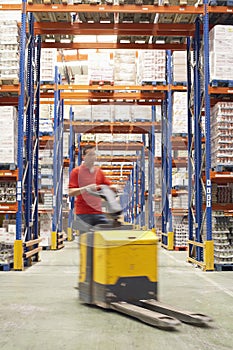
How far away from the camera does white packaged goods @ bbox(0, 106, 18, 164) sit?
781 cm

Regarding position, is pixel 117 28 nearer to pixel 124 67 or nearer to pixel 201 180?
pixel 201 180

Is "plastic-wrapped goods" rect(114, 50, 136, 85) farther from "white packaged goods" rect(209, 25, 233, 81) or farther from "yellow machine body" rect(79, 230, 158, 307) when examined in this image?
"yellow machine body" rect(79, 230, 158, 307)

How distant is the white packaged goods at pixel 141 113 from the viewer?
15021 millimetres

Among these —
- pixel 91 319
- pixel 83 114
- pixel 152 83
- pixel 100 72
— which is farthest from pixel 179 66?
pixel 91 319

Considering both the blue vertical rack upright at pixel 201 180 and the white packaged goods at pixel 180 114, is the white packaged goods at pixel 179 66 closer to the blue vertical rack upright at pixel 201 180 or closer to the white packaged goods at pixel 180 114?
the white packaged goods at pixel 180 114

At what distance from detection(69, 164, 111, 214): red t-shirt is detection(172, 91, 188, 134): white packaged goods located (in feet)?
23.6

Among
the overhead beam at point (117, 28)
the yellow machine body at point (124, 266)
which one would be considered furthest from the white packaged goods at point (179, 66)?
the yellow machine body at point (124, 266)

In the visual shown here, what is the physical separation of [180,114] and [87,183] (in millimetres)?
7338

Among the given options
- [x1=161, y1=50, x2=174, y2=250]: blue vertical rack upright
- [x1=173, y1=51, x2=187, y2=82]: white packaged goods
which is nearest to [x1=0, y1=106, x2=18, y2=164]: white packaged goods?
A: [x1=161, y1=50, x2=174, y2=250]: blue vertical rack upright

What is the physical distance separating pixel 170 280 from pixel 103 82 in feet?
23.6

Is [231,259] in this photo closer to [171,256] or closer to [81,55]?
[171,256]

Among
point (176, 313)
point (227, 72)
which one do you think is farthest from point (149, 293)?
point (227, 72)

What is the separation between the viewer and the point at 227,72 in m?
8.04

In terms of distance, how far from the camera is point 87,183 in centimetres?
506
